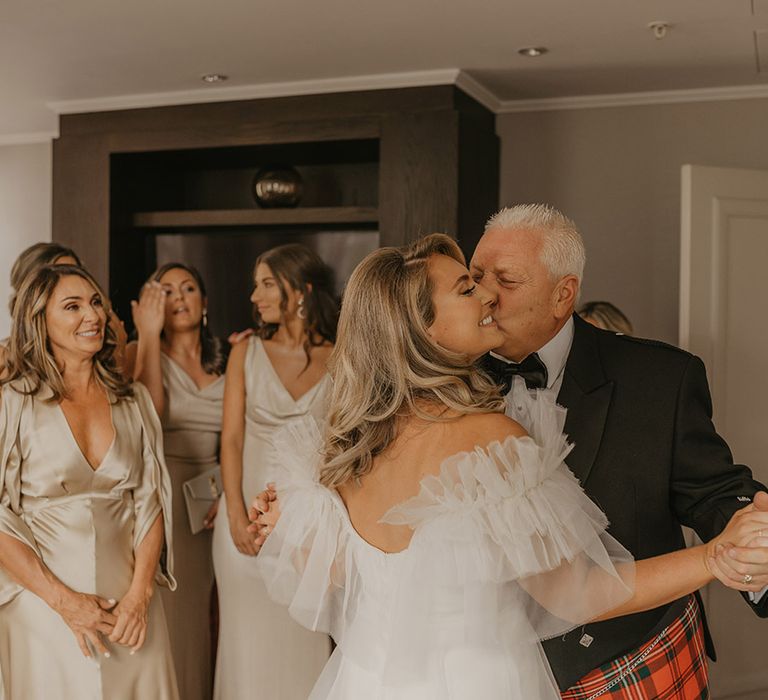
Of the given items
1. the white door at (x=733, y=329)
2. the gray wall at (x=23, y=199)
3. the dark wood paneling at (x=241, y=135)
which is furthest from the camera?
the gray wall at (x=23, y=199)

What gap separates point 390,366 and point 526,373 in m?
0.49

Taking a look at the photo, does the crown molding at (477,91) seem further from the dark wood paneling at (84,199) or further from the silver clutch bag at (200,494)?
the silver clutch bag at (200,494)

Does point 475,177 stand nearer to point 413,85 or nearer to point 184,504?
point 413,85

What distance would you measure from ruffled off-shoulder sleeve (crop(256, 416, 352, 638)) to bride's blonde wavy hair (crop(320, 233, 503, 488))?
0.31ft

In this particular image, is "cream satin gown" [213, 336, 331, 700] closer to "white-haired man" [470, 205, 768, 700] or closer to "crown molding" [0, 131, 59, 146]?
"white-haired man" [470, 205, 768, 700]

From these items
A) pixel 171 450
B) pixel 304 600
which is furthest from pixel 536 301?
pixel 171 450

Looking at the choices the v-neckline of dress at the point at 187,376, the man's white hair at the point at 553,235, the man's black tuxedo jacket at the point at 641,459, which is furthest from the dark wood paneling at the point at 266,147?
the man's black tuxedo jacket at the point at 641,459

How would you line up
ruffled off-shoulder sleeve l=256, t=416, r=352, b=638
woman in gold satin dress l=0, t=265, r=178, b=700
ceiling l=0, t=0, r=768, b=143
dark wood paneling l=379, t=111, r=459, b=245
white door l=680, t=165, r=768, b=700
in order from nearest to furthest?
ruffled off-shoulder sleeve l=256, t=416, r=352, b=638 → woman in gold satin dress l=0, t=265, r=178, b=700 → ceiling l=0, t=0, r=768, b=143 → white door l=680, t=165, r=768, b=700 → dark wood paneling l=379, t=111, r=459, b=245

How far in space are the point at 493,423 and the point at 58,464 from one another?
159 cm

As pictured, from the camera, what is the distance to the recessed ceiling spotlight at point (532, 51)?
406 centimetres

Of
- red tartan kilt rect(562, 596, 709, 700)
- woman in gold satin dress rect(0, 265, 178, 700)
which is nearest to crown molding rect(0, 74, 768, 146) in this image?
woman in gold satin dress rect(0, 265, 178, 700)

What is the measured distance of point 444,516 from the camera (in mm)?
1652

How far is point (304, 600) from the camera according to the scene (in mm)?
1909

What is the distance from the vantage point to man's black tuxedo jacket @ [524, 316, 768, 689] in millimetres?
1902
